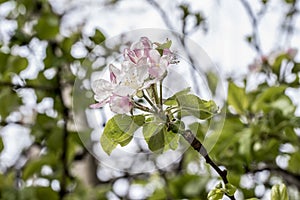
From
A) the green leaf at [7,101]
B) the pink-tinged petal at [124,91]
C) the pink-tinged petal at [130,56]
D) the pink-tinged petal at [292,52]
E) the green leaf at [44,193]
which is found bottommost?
the green leaf at [44,193]

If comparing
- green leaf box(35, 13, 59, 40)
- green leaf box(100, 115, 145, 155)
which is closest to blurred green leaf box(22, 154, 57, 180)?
green leaf box(35, 13, 59, 40)

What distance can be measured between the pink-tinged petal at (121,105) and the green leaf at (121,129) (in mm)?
13

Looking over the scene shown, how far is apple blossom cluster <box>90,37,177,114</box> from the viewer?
1.57 feet

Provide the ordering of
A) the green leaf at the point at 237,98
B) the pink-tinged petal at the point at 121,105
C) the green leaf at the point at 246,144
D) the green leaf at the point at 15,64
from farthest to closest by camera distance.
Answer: the green leaf at the point at 15,64
the green leaf at the point at 237,98
the green leaf at the point at 246,144
the pink-tinged petal at the point at 121,105

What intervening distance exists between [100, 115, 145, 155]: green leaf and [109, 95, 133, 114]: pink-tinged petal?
1 centimetres

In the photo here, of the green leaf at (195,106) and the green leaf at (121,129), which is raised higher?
the green leaf at (195,106)

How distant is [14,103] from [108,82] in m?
0.79

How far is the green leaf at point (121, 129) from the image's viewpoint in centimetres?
49

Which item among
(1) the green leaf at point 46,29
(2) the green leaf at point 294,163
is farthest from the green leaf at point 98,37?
(2) the green leaf at point 294,163

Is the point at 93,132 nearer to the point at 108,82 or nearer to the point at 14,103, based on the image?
the point at 14,103

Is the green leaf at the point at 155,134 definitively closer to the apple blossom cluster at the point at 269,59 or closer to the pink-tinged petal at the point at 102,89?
the pink-tinged petal at the point at 102,89

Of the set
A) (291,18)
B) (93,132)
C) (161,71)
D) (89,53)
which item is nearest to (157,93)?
(161,71)

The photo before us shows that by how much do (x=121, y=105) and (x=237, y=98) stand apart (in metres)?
0.70

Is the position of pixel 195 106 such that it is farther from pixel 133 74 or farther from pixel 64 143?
pixel 64 143
